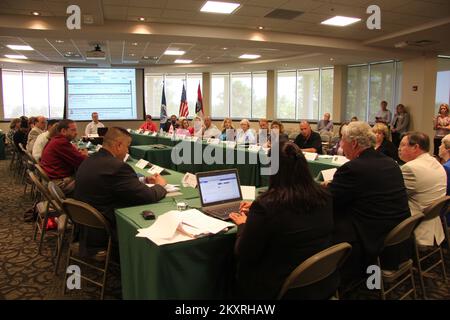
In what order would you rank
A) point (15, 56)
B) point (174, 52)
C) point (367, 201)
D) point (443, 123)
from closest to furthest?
1. point (367, 201)
2. point (443, 123)
3. point (174, 52)
4. point (15, 56)

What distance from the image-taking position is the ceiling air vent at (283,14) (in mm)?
6223

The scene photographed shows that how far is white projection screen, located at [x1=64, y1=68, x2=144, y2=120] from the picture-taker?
11.9 m

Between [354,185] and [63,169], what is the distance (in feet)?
11.1

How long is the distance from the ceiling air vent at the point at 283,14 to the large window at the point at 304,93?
686cm

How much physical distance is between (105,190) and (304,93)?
12.2 m

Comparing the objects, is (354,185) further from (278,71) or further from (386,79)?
(278,71)

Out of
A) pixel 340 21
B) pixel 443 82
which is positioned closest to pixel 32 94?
pixel 340 21

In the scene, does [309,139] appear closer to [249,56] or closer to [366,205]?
[366,205]

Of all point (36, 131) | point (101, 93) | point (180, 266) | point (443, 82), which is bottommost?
point (180, 266)

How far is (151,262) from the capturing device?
1.94 m

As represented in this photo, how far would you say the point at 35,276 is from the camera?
318 cm

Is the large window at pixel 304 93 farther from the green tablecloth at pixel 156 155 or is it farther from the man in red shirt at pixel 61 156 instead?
the man in red shirt at pixel 61 156
